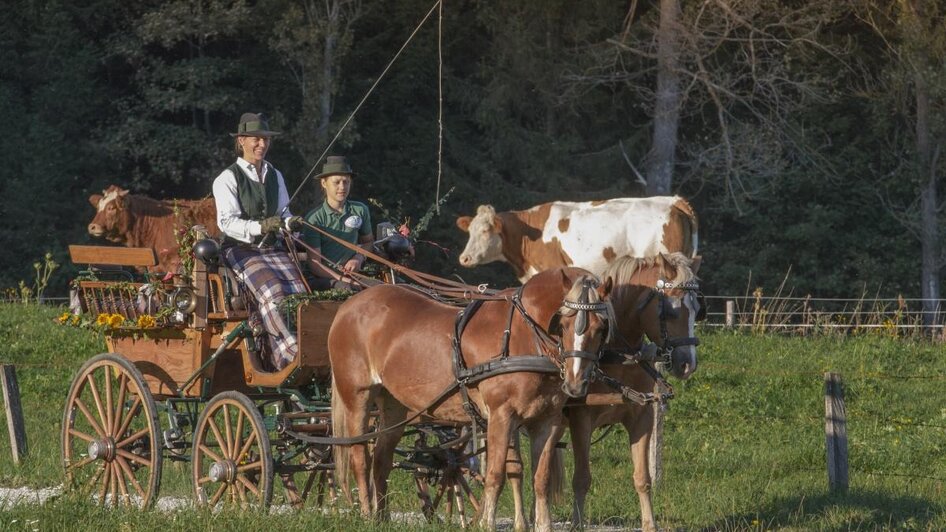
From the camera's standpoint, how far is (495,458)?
8445 mm

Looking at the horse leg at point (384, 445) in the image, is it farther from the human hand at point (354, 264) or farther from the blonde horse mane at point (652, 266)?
the blonde horse mane at point (652, 266)

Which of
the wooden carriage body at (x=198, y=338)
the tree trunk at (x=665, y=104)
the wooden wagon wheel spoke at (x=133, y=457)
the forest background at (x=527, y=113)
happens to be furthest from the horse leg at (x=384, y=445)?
the tree trunk at (x=665, y=104)

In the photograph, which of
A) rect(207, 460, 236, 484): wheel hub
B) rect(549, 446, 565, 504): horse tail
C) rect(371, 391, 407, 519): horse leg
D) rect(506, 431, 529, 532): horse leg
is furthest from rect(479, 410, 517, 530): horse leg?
rect(207, 460, 236, 484): wheel hub

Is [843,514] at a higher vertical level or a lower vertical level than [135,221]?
lower

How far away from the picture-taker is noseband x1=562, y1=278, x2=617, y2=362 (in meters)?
8.26

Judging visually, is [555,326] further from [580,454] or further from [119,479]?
[119,479]

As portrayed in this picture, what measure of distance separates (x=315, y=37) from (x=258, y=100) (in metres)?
2.22

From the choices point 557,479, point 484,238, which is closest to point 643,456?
point 557,479

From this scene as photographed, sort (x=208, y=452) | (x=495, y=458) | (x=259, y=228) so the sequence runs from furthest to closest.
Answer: (x=259, y=228)
(x=208, y=452)
(x=495, y=458)

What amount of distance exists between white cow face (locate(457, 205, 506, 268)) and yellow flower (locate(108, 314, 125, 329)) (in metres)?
8.02

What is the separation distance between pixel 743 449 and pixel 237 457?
558 cm

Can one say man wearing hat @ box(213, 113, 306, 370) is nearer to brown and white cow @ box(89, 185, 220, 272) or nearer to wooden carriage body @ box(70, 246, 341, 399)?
wooden carriage body @ box(70, 246, 341, 399)

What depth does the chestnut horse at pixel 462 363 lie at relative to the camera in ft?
27.7

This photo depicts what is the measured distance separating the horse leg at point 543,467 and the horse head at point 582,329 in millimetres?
476
